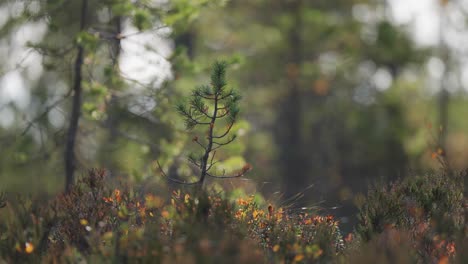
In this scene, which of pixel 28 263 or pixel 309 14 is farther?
pixel 309 14

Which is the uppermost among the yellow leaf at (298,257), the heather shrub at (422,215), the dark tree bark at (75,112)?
the dark tree bark at (75,112)

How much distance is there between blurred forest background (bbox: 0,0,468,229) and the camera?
30.2 feet

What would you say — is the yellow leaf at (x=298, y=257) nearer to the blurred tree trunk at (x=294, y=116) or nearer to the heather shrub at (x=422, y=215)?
the heather shrub at (x=422, y=215)

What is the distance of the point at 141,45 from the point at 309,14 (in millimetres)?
10350

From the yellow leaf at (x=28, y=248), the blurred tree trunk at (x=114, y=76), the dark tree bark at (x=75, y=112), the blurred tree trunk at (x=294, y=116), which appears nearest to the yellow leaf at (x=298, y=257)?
the yellow leaf at (x=28, y=248)

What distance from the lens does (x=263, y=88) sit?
2088cm

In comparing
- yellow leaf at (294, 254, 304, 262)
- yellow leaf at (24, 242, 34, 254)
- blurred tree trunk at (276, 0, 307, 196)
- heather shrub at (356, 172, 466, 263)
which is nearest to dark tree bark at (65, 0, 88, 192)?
yellow leaf at (24, 242, 34, 254)

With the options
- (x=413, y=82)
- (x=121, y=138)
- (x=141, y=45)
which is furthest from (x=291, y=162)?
(x=141, y=45)

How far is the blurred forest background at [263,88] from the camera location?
9.20 meters

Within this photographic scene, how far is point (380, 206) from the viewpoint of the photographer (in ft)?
20.8

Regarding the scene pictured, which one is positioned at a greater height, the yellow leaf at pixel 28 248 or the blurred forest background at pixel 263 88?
the blurred forest background at pixel 263 88

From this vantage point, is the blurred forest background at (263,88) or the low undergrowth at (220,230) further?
the blurred forest background at (263,88)

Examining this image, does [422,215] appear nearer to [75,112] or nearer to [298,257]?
[298,257]

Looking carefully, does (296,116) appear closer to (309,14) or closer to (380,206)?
(309,14)
